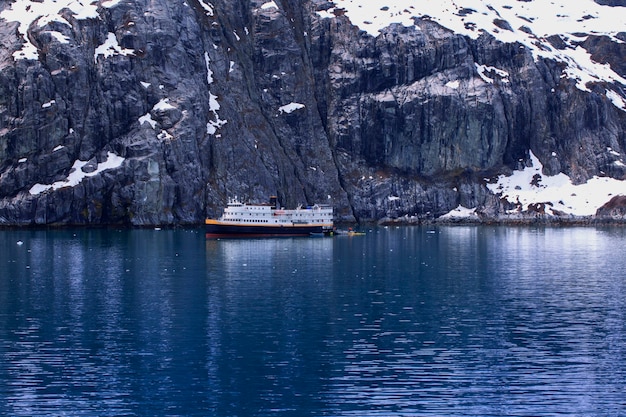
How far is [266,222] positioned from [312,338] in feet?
371

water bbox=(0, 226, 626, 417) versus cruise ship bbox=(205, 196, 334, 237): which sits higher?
cruise ship bbox=(205, 196, 334, 237)

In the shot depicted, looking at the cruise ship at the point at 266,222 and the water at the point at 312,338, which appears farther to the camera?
the cruise ship at the point at 266,222

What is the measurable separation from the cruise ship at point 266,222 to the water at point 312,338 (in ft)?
182

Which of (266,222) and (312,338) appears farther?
(266,222)

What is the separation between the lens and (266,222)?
167250 millimetres

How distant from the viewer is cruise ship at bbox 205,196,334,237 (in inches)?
6353

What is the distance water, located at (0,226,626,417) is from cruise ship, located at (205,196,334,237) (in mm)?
55517

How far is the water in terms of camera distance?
4088cm

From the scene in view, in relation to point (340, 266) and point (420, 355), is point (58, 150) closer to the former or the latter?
point (340, 266)

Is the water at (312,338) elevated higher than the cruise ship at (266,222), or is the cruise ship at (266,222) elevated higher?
the cruise ship at (266,222)

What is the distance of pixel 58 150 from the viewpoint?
18938cm

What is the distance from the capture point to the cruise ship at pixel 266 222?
16138 cm

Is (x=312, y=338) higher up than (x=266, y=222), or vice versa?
(x=266, y=222)

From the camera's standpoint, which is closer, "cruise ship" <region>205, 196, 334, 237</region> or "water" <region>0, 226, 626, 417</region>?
"water" <region>0, 226, 626, 417</region>
